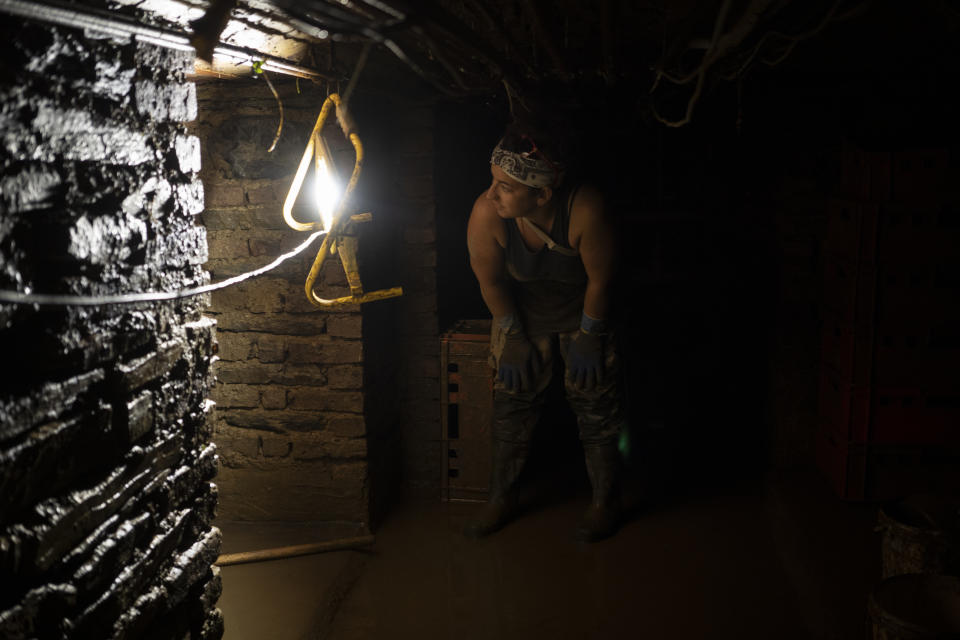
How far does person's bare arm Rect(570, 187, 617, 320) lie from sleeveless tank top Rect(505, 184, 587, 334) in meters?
0.07

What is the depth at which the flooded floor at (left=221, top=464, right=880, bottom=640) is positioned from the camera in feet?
10.5

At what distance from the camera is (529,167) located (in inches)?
139

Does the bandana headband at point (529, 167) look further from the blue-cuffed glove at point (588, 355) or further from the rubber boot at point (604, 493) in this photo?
the rubber boot at point (604, 493)

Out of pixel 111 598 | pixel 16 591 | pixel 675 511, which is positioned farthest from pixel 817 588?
pixel 16 591

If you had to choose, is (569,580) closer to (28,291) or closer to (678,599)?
(678,599)

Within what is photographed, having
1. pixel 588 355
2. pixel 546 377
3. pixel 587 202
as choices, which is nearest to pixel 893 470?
pixel 588 355

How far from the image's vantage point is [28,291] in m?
1.53

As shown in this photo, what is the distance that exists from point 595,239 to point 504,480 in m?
1.37

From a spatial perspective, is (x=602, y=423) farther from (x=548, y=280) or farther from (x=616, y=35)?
(x=616, y=35)

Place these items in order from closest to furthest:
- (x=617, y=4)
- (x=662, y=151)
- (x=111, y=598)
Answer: (x=111, y=598), (x=617, y=4), (x=662, y=151)

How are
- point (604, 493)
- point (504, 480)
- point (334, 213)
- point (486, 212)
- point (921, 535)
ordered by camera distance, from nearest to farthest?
point (921, 535) < point (334, 213) < point (486, 212) < point (604, 493) < point (504, 480)

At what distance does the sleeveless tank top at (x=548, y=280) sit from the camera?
381cm

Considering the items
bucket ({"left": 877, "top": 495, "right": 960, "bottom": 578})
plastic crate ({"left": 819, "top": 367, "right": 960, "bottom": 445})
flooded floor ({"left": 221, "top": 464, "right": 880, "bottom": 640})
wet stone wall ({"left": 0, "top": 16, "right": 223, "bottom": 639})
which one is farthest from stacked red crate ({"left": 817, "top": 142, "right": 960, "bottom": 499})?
wet stone wall ({"left": 0, "top": 16, "right": 223, "bottom": 639})

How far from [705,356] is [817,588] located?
1735 millimetres
